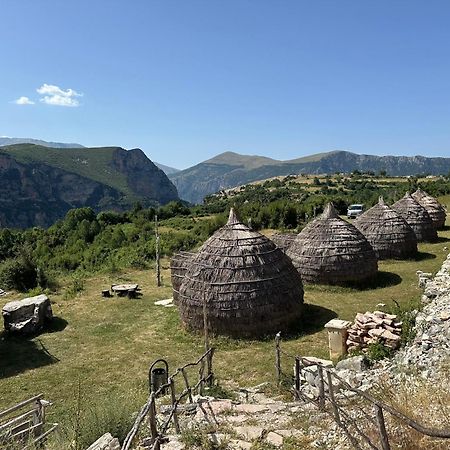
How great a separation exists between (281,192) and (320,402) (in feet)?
241

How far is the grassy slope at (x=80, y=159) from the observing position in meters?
134

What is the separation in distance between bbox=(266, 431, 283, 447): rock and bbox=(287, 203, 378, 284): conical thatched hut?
14.2 metres

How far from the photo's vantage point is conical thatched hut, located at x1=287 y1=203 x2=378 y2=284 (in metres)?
19.7

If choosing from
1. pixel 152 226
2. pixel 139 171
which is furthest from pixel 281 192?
pixel 139 171

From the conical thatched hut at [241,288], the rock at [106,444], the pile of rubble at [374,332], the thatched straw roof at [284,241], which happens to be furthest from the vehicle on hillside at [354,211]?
the rock at [106,444]

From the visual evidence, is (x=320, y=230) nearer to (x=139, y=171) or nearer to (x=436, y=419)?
(x=436, y=419)

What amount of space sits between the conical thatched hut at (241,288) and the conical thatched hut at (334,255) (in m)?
4.28

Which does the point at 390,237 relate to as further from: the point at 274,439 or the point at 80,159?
the point at 80,159

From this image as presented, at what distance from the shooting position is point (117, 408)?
7.37m

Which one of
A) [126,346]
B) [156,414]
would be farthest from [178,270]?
[156,414]

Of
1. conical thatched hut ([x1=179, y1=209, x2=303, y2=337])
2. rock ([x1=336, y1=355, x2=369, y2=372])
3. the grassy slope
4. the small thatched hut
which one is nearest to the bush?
the small thatched hut

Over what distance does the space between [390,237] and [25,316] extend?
18.6m

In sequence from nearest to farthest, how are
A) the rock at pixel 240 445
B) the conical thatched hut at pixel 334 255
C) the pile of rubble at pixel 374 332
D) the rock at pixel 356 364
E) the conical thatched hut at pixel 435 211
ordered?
the rock at pixel 240 445 → the rock at pixel 356 364 → the pile of rubble at pixel 374 332 → the conical thatched hut at pixel 334 255 → the conical thatched hut at pixel 435 211

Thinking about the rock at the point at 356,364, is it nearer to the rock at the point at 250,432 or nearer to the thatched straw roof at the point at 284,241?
the rock at the point at 250,432
